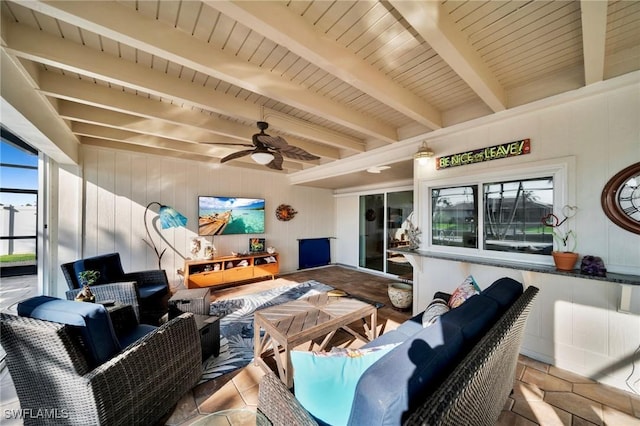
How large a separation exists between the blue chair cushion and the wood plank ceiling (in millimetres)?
2154

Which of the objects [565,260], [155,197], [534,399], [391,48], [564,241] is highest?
[391,48]

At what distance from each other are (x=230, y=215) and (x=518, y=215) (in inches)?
189

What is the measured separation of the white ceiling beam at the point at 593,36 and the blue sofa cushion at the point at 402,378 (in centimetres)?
192

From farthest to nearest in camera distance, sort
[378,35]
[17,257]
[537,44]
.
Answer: [17,257] → [537,44] → [378,35]

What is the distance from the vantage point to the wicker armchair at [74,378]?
118 centimetres

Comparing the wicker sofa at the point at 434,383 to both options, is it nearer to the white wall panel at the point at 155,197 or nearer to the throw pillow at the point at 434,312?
the throw pillow at the point at 434,312

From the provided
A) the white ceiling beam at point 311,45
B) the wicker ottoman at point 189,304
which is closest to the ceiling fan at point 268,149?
the white ceiling beam at point 311,45

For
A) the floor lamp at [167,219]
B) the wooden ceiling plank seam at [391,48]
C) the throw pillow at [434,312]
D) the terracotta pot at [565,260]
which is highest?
the wooden ceiling plank seam at [391,48]

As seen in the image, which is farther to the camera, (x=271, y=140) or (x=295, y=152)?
(x=295, y=152)

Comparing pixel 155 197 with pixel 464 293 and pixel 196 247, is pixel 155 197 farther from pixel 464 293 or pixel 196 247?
pixel 464 293

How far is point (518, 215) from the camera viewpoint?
2.46 metres

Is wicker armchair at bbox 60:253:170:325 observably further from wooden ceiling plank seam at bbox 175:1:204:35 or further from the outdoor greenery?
wooden ceiling plank seam at bbox 175:1:204:35

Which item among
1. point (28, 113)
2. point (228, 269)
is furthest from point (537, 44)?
point (228, 269)

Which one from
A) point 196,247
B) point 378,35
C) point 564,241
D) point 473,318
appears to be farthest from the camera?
point 196,247
